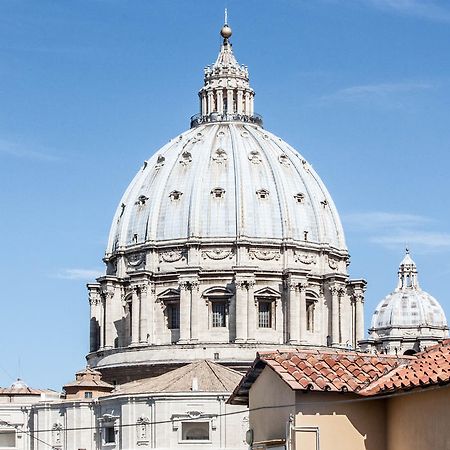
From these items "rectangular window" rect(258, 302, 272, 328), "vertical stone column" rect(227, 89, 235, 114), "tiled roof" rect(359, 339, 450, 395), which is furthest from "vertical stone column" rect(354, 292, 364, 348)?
"tiled roof" rect(359, 339, 450, 395)

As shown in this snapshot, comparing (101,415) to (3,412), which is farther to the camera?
(3,412)

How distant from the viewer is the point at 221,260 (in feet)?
331

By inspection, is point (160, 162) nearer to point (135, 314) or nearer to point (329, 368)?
point (135, 314)

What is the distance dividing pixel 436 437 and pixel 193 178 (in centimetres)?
8122

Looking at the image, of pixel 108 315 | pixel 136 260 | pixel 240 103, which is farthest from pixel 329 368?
pixel 240 103

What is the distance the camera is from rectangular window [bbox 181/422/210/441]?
268ft

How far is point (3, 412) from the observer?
9319 cm

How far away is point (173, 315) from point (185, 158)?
11572 mm

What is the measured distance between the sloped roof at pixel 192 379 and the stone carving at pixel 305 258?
13.7 m

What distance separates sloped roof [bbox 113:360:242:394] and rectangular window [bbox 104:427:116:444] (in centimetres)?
221

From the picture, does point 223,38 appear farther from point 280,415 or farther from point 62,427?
point 280,415

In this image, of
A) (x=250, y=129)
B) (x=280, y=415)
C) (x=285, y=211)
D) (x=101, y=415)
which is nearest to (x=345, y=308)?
(x=285, y=211)

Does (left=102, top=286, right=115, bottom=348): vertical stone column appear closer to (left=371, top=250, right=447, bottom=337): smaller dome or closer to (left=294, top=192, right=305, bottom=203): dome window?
(left=294, top=192, right=305, bottom=203): dome window

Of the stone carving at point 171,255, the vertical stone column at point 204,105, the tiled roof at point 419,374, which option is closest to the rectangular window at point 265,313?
the stone carving at point 171,255
